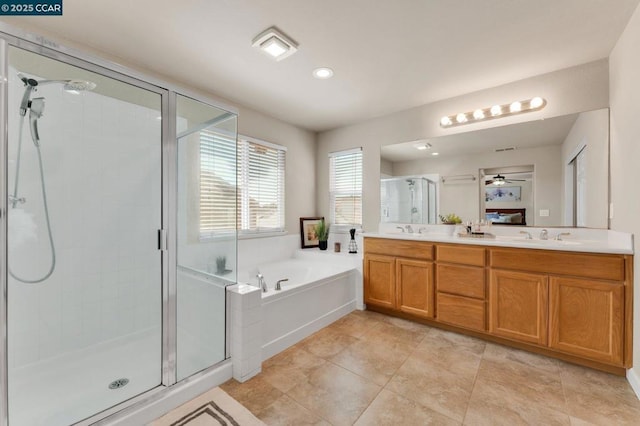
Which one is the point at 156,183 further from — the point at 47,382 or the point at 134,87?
the point at 47,382

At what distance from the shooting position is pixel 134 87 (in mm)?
1677

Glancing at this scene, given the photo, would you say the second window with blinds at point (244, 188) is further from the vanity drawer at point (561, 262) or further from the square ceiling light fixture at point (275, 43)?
the vanity drawer at point (561, 262)

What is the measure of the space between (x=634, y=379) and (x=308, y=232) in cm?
327

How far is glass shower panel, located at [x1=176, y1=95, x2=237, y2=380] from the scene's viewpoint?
185 centimetres

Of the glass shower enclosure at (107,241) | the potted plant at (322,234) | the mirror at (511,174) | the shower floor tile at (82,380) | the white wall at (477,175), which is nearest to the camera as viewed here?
the shower floor tile at (82,380)

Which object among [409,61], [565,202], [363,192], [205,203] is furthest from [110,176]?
[565,202]

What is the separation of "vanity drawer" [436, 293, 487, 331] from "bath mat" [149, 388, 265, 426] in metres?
1.89

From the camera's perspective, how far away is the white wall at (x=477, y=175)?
2535 millimetres

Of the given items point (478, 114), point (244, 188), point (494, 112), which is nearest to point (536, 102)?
point (494, 112)

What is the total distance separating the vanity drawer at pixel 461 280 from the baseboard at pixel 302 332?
1046 millimetres

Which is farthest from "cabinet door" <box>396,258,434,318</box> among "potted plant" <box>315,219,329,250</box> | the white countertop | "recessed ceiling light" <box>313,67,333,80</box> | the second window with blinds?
"recessed ceiling light" <box>313,67,333,80</box>

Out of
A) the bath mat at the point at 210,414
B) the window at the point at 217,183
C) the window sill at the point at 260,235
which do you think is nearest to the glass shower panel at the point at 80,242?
the bath mat at the point at 210,414

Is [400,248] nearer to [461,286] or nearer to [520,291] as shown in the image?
[461,286]

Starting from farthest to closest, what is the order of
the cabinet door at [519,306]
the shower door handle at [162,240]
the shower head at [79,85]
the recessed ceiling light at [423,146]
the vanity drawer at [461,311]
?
the recessed ceiling light at [423,146] < the vanity drawer at [461,311] < the cabinet door at [519,306] < the shower door handle at [162,240] < the shower head at [79,85]
